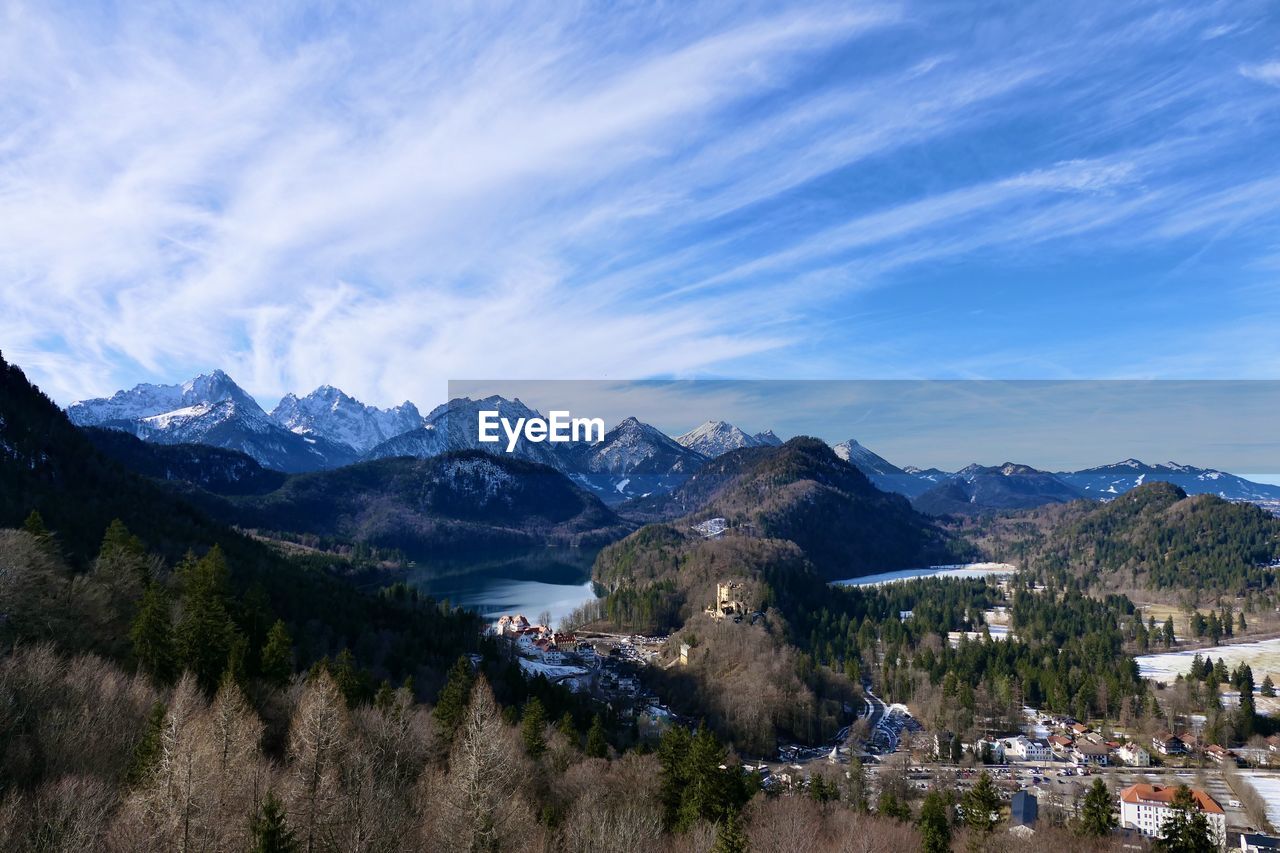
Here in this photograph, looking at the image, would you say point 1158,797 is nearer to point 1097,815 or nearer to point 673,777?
point 1097,815

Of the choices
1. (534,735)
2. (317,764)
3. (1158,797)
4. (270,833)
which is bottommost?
(1158,797)

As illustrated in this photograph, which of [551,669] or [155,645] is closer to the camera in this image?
[155,645]

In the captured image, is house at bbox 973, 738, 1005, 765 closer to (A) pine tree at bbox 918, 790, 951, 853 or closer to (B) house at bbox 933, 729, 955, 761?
(B) house at bbox 933, 729, 955, 761

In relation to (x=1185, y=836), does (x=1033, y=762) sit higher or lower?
lower

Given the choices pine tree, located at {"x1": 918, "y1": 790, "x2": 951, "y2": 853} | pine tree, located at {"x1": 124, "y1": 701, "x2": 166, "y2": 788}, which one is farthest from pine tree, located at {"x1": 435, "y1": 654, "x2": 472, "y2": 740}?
pine tree, located at {"x1": 918, "y1": 790, "x2": 951, "y2": 853}

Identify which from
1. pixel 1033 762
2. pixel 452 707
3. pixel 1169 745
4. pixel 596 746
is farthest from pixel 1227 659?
pixel 452 707

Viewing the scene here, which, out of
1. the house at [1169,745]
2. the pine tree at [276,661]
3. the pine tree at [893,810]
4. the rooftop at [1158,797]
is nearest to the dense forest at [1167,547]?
the house at [1169,745]

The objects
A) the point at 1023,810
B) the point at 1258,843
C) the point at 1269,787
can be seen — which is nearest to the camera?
the point at 1258,843
